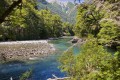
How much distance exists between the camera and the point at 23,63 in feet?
133

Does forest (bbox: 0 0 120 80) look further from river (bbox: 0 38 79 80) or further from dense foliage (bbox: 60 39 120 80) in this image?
river (bbox: 0 38 79 80)

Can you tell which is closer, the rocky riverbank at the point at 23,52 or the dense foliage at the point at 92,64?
the dense foliage at the point at 92,64

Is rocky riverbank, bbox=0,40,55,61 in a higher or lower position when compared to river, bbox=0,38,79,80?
higher

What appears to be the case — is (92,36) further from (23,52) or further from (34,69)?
(23,52)

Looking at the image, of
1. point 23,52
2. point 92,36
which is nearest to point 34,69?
point 23,52

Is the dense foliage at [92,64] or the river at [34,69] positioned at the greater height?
the dense foliage at [92,64]

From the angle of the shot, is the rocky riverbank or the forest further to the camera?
the rocky riverbank

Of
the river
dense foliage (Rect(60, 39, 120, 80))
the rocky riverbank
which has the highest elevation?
dense foliage (Rect(60, 39, 120, 80))

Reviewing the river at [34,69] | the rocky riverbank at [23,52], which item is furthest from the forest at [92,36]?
the rocky riverbank at [23,52]

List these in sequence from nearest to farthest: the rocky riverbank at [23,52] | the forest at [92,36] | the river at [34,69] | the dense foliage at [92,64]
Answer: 1. the forest at [92,36]
2. the dense foliage at [92,64]
3. the river at [34,69]
4. the rocky riverbank at [23,52]

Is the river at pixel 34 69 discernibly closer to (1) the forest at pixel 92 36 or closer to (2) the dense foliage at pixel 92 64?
(1) the forest at pixel 92 36

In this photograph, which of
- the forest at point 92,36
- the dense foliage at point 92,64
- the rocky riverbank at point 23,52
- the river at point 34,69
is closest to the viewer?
the forest at point 92,36

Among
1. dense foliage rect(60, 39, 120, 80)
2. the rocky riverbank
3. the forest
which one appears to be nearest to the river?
the rocky riverbank

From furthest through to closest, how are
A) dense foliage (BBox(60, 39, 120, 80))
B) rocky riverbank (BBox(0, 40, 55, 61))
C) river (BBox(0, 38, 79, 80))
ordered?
rocky riverbank (BBox(0, 40, 55, 61)) → river (BBox(0, 38, 79, 80)) → dense foliage (BBox(60, 39, 120, 80))
